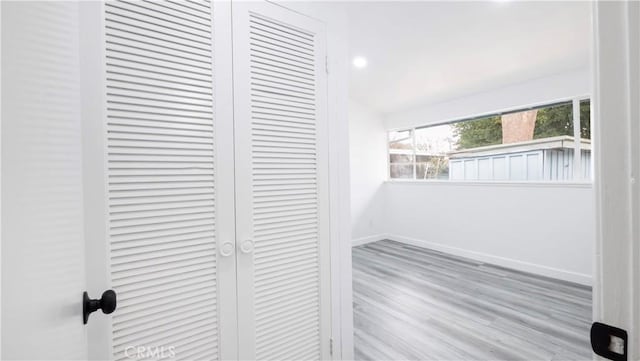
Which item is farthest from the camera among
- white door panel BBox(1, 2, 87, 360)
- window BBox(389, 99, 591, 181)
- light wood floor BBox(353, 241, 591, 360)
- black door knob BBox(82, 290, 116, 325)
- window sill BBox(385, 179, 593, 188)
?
window BBox(389, 99, 591, 181)

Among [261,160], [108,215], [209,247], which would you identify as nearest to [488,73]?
[261,160]

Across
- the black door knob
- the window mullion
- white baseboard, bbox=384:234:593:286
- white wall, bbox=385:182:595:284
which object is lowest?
white baseboard, bbox=384:234:593:286

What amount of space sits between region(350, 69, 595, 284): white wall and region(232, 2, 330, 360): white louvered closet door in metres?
2.94

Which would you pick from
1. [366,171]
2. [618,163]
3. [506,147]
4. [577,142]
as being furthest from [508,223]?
[618,163]

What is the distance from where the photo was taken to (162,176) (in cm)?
91

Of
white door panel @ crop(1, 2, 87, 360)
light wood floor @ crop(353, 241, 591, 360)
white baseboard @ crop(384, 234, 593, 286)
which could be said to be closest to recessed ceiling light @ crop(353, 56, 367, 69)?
light wood floor @ crop(353, 241, 591, 360)

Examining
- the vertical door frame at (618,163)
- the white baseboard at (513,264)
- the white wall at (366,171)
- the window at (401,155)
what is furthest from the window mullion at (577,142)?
the vertical door frame at (618,163)

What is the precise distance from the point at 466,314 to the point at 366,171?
2785mm

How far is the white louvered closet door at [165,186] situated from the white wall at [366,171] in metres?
3.69

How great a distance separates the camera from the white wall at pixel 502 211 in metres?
2.90

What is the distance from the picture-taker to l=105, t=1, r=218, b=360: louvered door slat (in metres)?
0.83

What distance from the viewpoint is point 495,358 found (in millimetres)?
1813

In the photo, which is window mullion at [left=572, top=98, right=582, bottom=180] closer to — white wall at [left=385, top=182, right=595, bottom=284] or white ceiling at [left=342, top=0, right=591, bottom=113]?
white wall at [left=385, top=182, right=595, bottom=284]

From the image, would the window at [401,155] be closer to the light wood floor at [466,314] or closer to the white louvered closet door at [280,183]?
the light wood floor at [466,314]
